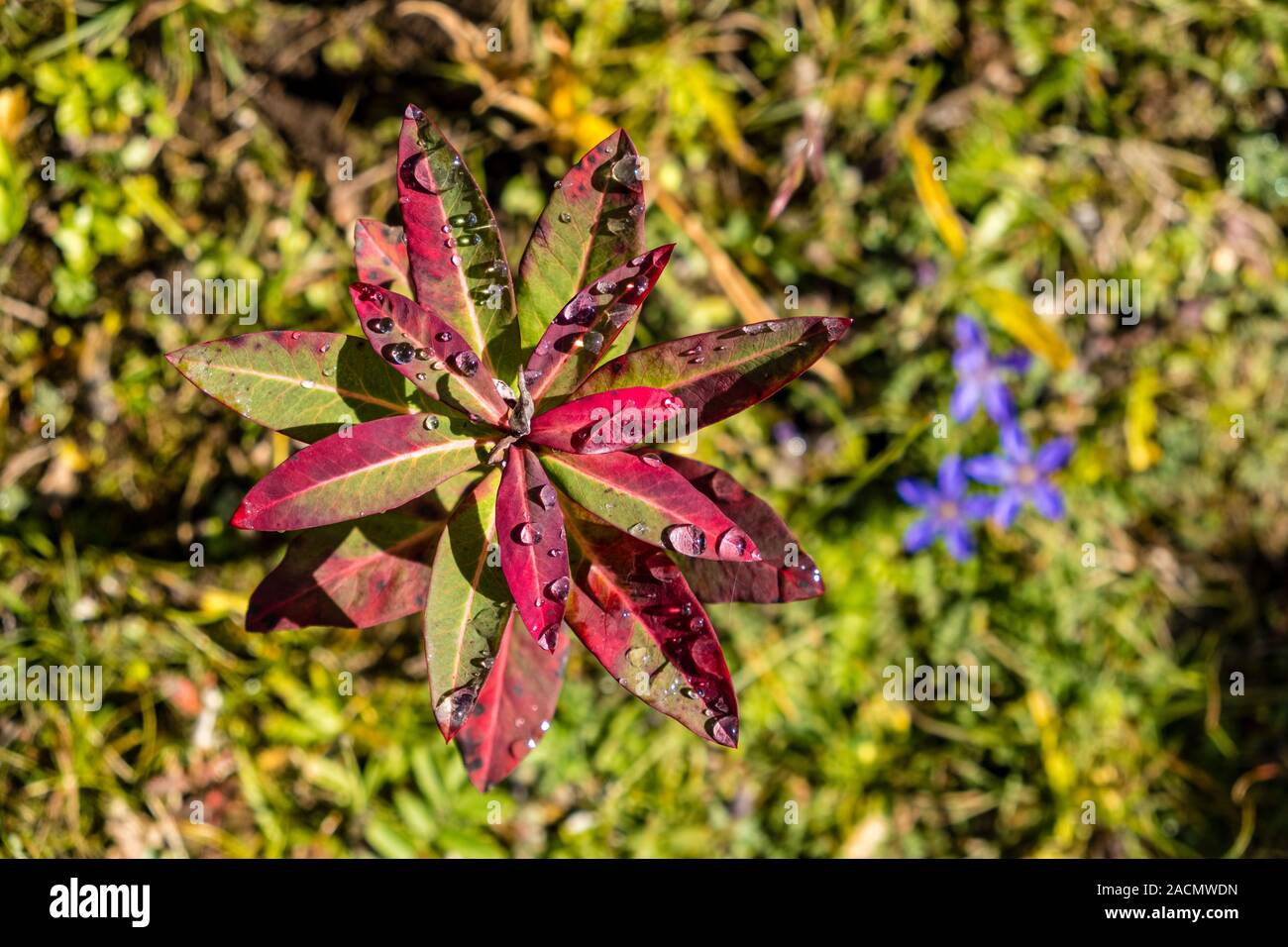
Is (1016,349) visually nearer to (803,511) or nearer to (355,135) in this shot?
(803,511)

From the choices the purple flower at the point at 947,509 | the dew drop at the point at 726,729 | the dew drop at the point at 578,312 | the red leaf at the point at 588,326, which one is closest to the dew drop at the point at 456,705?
the dew drop at the point at 726,729

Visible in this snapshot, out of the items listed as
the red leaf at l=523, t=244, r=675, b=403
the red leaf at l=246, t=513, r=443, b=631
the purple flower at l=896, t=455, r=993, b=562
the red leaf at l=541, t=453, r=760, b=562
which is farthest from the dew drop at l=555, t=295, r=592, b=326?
the purple flower at l=896, t=455, r=993, b=562

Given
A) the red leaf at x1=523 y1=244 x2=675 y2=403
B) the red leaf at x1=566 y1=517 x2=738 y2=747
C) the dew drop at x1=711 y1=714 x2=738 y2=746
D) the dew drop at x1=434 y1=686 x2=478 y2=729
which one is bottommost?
the dew drop at x1=711 y1=714 x2=738 y2=746

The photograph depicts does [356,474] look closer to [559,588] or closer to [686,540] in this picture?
[559,588]

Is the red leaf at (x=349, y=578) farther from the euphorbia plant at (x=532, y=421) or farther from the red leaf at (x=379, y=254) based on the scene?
the red leaf at (x=379, y=254)

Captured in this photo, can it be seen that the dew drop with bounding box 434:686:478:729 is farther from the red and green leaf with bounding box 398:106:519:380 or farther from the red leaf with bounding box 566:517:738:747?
the red and green leaf with bounding box 398:106:519:380
